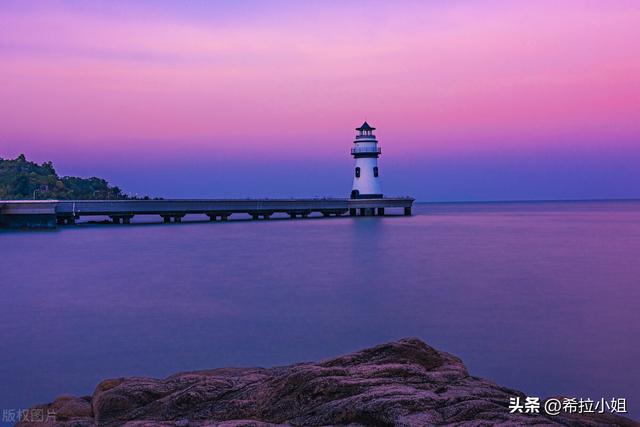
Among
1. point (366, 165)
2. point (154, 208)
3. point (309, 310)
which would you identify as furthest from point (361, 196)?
point (309, 310)

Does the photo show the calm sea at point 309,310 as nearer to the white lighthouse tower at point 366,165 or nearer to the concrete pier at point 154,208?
the concrete pier at point 154,208

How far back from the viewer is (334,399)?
4.48 meters

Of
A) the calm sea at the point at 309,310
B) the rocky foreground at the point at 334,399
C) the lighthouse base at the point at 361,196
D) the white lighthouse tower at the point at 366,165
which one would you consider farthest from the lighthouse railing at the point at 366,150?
the rocky foreground at the point at 334,399

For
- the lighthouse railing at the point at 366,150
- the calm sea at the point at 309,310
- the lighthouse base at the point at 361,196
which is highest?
the lighthouse railing at the point at 366,150

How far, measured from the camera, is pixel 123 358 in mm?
9438

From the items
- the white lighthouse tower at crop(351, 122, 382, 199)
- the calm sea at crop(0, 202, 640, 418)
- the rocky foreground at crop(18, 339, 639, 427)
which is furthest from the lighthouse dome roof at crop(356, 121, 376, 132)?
the rocky foreground at crop(18, 339, 639, 427)

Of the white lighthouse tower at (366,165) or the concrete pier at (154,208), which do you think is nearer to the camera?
the concrete pier at (154,208)

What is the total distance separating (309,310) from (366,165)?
129ft

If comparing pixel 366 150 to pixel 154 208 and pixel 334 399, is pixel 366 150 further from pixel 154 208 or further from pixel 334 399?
pixel 334 399

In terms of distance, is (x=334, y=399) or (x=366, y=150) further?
(x=366, y=150)

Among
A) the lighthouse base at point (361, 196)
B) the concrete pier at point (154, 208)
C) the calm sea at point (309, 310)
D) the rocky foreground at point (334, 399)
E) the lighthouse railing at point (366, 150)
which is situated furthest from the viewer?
the lighthouse base at point (361, 196)

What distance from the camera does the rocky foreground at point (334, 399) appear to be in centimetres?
406

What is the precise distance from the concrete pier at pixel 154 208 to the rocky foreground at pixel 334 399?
3531 centimetres

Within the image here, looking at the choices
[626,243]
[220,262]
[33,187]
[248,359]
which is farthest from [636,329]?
[33,187]
